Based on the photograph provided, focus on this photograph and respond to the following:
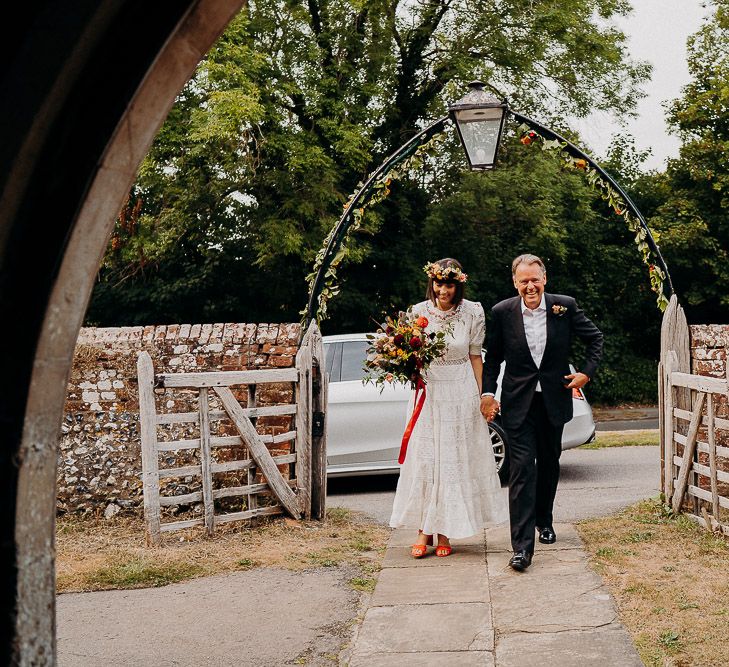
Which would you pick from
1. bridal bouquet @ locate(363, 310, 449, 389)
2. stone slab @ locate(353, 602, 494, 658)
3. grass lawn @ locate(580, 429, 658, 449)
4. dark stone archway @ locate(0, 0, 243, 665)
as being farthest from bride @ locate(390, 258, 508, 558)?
grass lawn @ locate(580, 429, 658, 449)

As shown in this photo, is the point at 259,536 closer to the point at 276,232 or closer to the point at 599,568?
the point at 599,568

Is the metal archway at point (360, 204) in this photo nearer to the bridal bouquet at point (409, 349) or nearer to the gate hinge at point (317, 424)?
the gate hinge at point (317, 424)

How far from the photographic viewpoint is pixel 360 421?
10141 mm

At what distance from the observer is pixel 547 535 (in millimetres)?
7129

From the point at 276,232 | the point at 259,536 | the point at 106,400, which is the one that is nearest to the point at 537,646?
the point at 259,536

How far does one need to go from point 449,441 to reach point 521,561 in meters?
1.06

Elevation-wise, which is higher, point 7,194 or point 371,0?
point 371,0

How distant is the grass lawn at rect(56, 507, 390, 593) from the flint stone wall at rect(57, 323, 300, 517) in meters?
0.28

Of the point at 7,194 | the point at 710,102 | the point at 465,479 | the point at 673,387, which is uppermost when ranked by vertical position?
the point at 710,102

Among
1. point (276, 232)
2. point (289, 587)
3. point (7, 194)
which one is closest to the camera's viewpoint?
point (7, 194)

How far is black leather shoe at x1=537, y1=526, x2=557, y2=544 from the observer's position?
280 inches

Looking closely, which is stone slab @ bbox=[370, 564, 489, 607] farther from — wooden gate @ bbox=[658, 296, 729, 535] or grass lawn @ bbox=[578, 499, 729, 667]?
wooden gate @ bbox=[658, 296, 729, 535]

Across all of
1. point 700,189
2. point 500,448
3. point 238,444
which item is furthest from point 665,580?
point 700,189

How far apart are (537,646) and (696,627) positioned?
2.78 ft
